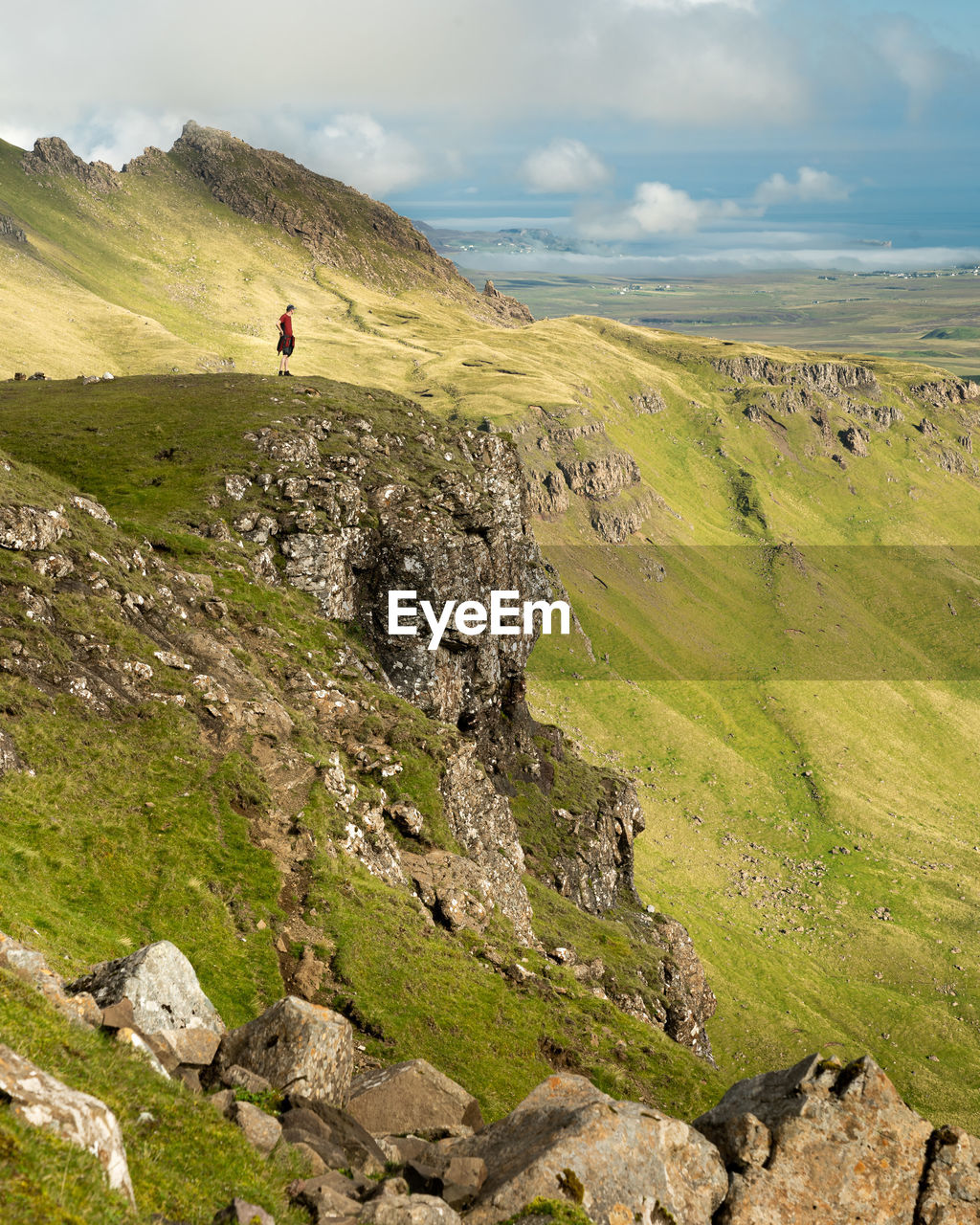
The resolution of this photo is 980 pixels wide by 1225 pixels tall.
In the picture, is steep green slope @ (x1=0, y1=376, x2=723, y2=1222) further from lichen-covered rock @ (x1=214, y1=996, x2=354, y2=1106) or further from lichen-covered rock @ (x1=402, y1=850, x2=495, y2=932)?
lichen-covered rock @ (x1=214, y1=996, x2=354, y2=1106)

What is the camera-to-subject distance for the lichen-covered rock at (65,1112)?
1290 centimetres

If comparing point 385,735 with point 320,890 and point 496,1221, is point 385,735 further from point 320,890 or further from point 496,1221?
point 496,1221

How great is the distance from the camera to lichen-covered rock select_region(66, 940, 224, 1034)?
2086 cm

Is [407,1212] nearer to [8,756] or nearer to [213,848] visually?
[213,848]

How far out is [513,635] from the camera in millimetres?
85875

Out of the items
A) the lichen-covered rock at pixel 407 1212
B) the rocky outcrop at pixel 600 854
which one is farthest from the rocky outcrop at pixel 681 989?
the lichen-covered rock at pixel 407 1212

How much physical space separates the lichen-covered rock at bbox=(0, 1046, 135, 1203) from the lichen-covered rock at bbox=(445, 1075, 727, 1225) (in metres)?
7.98

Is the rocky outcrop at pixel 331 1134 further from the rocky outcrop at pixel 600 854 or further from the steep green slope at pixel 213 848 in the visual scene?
the rocky outcrop at pixel 600 854

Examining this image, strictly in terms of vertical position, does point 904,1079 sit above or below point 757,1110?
below

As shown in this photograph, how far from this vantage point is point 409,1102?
2325cm

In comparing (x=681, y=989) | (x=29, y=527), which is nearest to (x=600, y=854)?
(x=681, y=989)

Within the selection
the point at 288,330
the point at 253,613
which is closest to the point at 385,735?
the point at 253,613

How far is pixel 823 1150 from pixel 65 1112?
18.7 meters

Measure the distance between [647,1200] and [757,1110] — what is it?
5.75 m
